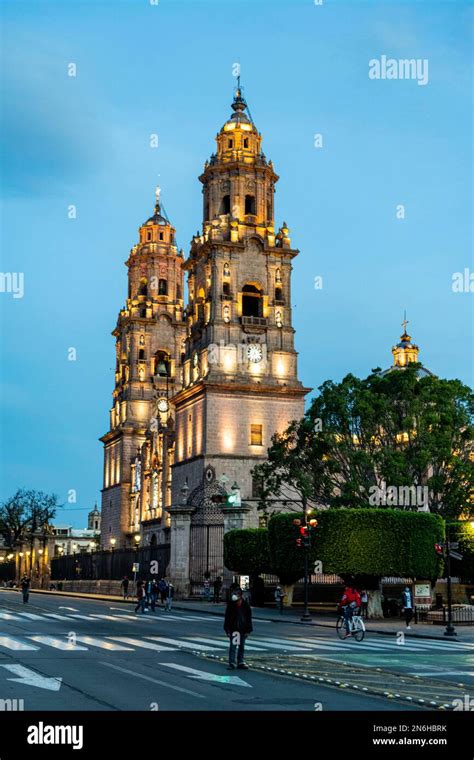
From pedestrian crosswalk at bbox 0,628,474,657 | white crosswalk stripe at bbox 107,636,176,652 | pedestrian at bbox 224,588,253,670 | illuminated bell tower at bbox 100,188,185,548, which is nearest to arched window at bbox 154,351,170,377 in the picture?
illuminated bell tower at bbox 100,188,185,548

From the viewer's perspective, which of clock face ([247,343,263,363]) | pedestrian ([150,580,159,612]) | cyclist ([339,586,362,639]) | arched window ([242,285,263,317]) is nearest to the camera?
cyclist ([339,586,362,639])

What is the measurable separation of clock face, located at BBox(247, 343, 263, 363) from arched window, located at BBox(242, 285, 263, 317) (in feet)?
11.2

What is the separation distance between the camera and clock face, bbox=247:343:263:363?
78000 mm

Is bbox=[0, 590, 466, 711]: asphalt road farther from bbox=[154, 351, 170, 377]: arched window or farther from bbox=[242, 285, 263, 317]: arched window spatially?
bbox=[154, 351, 170, 377]: arched window

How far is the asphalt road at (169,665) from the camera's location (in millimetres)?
14688

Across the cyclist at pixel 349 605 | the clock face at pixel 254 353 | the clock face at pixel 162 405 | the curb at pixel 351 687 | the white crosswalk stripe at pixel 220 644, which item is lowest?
the white crosswalk stripe at pixel 220 644

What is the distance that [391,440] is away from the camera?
54.5 metres

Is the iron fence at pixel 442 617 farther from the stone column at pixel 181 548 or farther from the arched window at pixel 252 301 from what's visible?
the arched window at pixel 252 301

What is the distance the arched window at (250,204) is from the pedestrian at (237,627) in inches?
2566

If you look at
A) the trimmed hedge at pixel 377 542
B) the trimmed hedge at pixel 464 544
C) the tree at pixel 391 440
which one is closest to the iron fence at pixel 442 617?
the trimmed hedge at pixel 377 542

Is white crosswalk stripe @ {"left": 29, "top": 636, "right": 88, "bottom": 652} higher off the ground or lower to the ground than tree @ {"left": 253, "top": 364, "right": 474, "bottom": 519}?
lower

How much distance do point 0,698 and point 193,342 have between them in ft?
222
